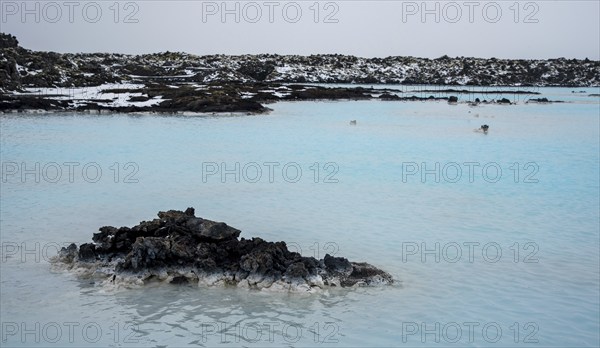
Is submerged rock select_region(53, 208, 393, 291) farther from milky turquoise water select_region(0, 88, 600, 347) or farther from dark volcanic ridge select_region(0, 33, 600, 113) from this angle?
Answer: dark volcanic ridge select_region(0, 33, 600, 113)

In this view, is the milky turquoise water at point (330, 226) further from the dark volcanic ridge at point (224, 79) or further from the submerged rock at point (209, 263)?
the dark volcanic ridge at point (224, 79)

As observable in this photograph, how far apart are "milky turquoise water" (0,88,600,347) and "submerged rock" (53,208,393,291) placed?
0.25 m

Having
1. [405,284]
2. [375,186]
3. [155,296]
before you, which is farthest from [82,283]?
[375,186]

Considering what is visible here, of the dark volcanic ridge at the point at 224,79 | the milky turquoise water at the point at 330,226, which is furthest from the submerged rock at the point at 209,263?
the dark volcanic ridge at the point at 224,79

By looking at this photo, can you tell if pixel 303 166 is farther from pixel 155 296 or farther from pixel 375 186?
pixel 155 296

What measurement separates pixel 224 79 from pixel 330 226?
57009mm

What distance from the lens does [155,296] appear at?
7430 mm

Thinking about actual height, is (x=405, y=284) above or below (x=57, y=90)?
below

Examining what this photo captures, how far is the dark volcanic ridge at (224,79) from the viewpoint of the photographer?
33656 mm

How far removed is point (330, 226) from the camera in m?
10.6

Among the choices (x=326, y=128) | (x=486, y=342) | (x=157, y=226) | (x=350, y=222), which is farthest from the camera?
(x=326, y=128)

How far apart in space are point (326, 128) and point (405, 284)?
19758mm

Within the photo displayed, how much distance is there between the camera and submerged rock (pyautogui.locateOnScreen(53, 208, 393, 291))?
7.76 m

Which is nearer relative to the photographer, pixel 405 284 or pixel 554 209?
pixel 405 284
